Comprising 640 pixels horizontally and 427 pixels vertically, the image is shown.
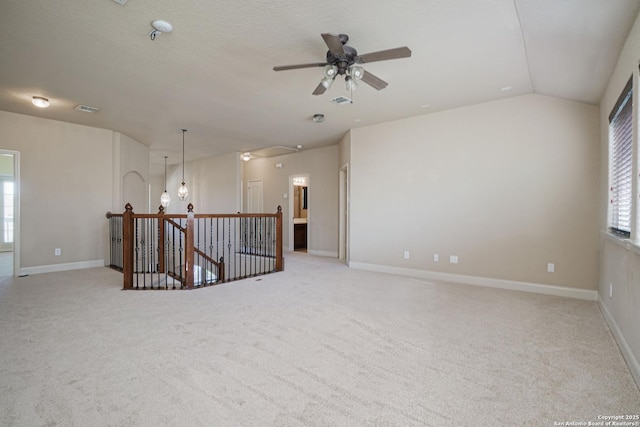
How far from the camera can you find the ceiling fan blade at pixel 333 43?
2.32 metres

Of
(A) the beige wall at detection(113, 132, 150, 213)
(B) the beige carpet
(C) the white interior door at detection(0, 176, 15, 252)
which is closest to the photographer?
(B) the beige carpet

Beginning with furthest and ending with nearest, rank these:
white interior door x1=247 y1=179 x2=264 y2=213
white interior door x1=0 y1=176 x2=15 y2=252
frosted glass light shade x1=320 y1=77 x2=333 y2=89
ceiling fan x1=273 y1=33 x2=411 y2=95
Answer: white interior door x1=247 y1=179 x2=264 y2=213 < white interior door x1=0 y1=176 x2=15 y2=252 < frosted glass light shade x1=320 y1=77 x2=333 y2=89 < ceiling fan x1=273 y1=33 x2=411 y2=95

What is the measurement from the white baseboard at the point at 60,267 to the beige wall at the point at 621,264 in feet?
25.1

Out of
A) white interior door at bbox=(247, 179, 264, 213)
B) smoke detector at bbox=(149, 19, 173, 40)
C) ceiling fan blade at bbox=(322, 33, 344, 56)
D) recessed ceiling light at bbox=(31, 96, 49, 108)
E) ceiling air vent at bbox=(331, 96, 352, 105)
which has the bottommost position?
white interior door at bbox=(247, 179, 264, 213)

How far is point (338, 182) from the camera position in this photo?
23.6ft

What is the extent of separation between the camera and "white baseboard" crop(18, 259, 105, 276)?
5.28 metres

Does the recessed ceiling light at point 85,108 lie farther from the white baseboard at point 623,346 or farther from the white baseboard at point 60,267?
the white baseboard at point 623,346

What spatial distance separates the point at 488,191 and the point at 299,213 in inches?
227

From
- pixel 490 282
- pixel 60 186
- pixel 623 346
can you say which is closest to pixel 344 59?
pixel 623 346

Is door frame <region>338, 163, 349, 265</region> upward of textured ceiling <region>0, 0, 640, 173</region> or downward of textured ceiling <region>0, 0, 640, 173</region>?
downward

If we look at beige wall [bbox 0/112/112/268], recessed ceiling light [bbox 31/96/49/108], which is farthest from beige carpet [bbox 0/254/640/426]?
recessed ceiling light [bbox 31/96/49/108]

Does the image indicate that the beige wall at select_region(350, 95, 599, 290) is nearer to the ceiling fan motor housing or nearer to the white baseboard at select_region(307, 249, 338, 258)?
the white baseboard at select_region(307, 249, 338, 258)

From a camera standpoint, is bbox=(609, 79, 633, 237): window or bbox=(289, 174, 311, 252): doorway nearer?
bbox=(609, 79, 633, 237): window

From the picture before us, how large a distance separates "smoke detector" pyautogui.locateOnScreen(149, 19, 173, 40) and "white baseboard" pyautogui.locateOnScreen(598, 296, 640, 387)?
14.1ft
